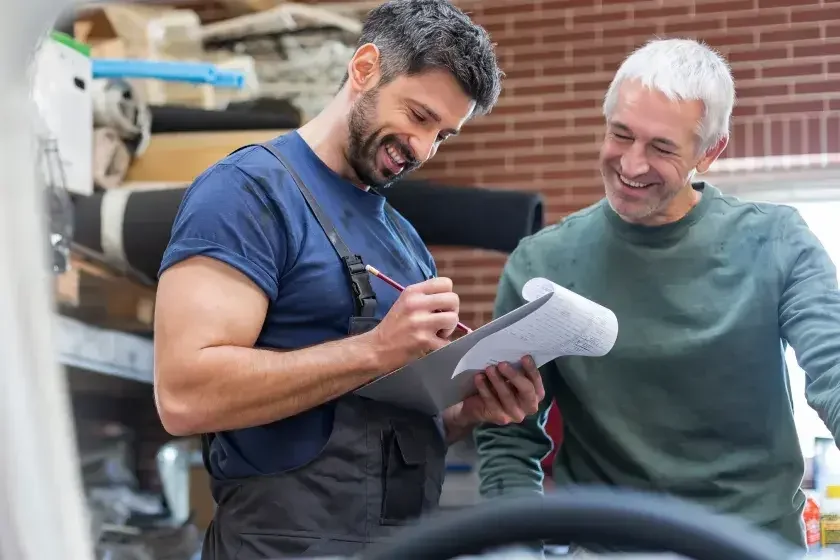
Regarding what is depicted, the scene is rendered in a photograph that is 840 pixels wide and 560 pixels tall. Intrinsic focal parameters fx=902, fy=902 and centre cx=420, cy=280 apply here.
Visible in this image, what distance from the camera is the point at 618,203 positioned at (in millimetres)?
1255

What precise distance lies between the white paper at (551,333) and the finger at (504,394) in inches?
1.2

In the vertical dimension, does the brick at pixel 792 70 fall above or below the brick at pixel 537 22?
below

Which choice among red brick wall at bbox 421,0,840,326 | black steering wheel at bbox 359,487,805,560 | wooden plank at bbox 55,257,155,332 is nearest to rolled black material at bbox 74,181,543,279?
wooden plank at bbox 55,257,155,332

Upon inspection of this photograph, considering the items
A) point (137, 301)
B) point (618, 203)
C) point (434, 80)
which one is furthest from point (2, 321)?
point (137, 301)

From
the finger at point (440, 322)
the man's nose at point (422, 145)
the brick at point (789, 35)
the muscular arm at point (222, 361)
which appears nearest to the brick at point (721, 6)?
the brick at point (789, 35)

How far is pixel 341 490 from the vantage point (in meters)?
0.98

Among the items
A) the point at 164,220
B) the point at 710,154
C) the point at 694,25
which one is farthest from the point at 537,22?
the point at 710,154

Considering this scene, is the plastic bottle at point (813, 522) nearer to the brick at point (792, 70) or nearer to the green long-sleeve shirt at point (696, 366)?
the green long-sleeve shirt at point (696, 366)

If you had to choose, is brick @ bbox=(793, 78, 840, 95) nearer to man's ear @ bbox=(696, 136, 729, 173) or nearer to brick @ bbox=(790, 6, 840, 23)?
brick @ bbox=(790, 6, 840, 23)

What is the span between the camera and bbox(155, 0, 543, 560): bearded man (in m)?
0.91

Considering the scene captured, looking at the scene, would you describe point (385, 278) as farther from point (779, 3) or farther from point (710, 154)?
point (779, 3)

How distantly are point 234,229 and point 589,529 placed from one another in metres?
0.66

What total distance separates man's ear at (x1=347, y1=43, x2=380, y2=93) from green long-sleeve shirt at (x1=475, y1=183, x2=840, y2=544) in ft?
1.19

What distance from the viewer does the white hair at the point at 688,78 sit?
1.22 metres
